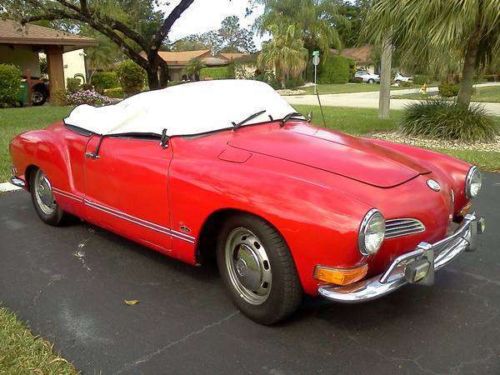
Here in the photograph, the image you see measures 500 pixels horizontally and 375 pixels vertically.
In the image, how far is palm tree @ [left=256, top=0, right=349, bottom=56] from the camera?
150 ft

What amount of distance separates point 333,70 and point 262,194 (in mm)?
48741

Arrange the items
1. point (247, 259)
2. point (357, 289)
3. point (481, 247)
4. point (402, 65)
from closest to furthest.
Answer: point (357, 289) < point (247, 259) < point (481, 247) < point (402, 65)

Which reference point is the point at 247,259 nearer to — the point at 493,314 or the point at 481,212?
the point at 493,314

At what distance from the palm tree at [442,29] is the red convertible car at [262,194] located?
553 cm

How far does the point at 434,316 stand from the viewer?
3.17m

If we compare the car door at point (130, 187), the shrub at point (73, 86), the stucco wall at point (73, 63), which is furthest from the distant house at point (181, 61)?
the car door at point (130, 187)

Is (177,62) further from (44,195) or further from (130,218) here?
(130,218)

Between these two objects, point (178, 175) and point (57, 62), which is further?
point (57, 62)

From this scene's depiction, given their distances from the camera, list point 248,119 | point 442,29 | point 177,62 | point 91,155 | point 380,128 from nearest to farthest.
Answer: point 248,119
point 91,155
point 442,29
point 380,128
point 177,62

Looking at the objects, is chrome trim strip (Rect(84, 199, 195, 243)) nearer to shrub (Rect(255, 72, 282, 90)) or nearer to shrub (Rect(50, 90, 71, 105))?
shrub (Rect(50, 90, 71, 105))

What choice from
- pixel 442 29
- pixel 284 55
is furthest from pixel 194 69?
pixel 442 29

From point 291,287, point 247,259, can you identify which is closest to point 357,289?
point 291,287

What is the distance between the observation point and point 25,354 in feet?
8.97

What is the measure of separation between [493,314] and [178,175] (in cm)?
215
